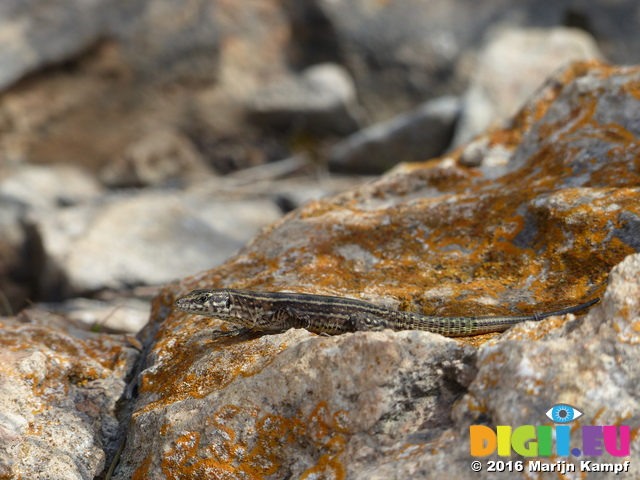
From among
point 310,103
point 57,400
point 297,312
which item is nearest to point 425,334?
point 297,312

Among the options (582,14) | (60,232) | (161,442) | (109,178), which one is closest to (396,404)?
(161,442)

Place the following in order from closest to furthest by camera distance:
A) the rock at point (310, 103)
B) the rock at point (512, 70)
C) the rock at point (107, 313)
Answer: the rock at point (107, 313) → the rock at point (512, 70) → the rock at point (310, 103)

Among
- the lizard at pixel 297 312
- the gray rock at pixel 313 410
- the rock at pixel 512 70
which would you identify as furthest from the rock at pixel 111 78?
the gray rock at pixel 313 410

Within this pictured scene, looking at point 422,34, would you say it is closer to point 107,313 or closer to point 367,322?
point 107,313

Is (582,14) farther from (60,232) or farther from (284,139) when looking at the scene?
(60,232)


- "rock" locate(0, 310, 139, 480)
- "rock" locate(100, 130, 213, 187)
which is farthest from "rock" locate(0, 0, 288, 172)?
"rock" locate(0, 310, 139, 480)

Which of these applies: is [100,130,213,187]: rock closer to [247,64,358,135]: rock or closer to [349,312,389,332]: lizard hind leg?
[247,64,358,135]: rock

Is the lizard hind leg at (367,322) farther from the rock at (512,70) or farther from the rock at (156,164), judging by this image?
the rock at (156,164)
